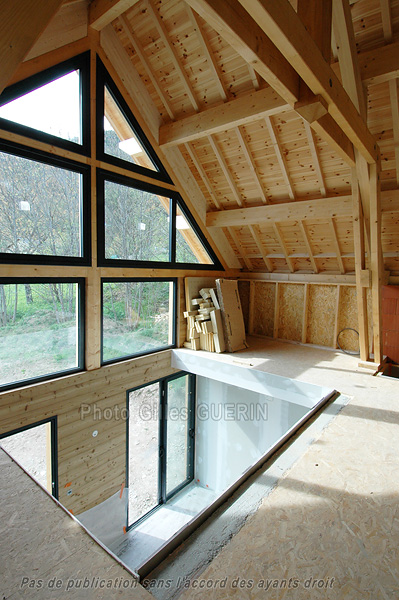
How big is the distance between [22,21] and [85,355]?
380cm

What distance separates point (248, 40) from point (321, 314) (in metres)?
5.04

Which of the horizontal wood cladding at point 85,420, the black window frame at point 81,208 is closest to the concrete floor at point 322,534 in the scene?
the horizontal wood cladding at point 85,420

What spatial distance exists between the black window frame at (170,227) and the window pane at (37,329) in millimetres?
704

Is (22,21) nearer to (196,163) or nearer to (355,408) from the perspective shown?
(355,408)

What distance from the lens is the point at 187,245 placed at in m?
6.07

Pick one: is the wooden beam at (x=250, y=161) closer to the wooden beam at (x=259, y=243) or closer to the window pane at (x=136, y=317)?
the wooden beam at (x=259, y=243)

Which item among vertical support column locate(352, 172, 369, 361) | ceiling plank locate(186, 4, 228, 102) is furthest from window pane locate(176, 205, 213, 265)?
vertical support column locate(352, 172, 369, 361)

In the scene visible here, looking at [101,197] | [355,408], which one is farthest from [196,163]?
[355,408]

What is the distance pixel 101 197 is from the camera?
4328mm

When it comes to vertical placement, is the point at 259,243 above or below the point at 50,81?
below

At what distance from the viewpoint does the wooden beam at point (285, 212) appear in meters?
4.75

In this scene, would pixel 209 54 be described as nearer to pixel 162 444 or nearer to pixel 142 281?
pixel 142 281

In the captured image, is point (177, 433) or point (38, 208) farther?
point (177, 433)

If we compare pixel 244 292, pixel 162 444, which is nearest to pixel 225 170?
pixel 244 292
